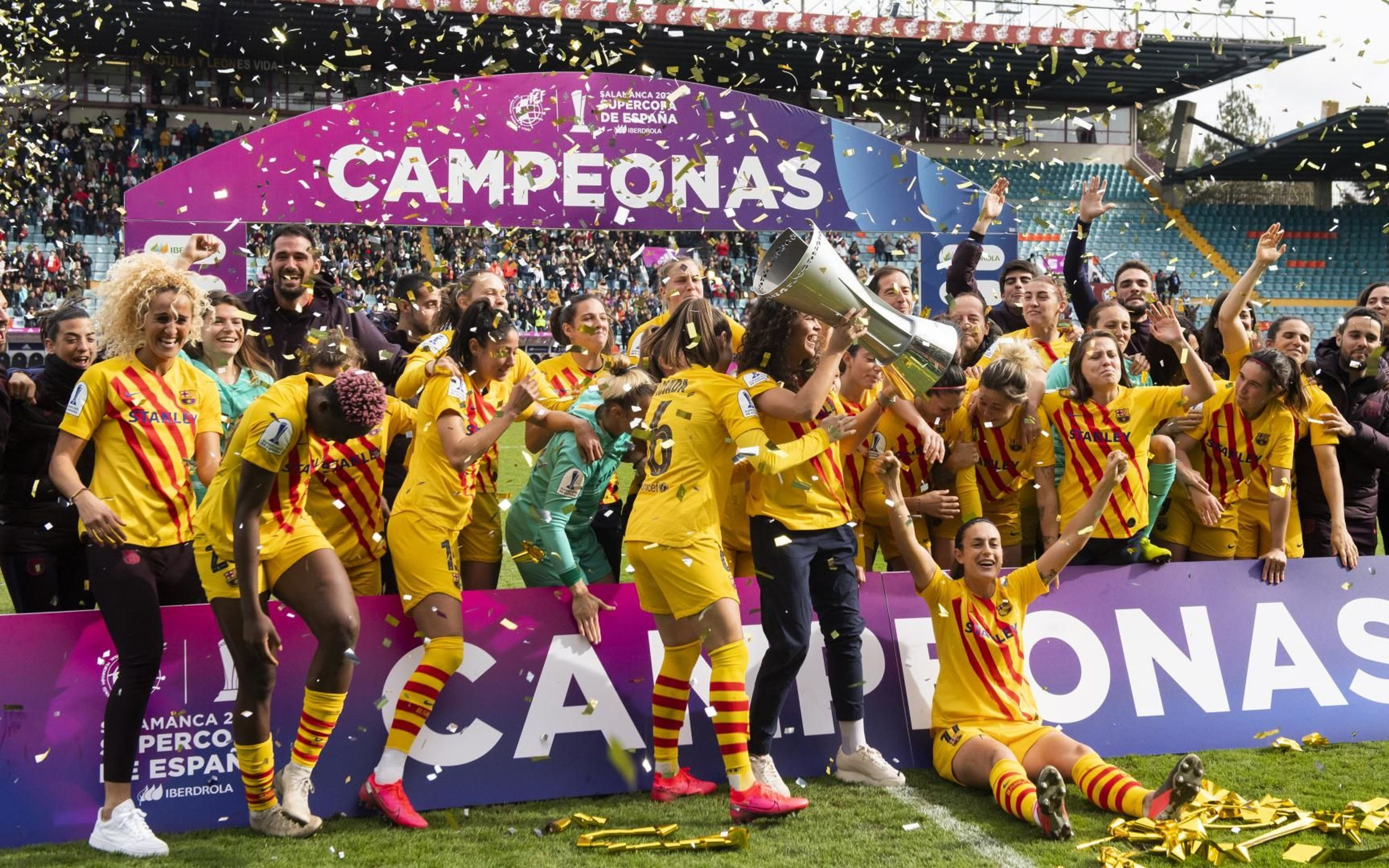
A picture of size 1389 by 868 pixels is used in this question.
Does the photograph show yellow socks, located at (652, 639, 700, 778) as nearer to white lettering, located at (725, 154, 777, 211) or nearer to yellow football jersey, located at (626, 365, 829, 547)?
yellow football jersey, located at (626, 365, 829, 547)

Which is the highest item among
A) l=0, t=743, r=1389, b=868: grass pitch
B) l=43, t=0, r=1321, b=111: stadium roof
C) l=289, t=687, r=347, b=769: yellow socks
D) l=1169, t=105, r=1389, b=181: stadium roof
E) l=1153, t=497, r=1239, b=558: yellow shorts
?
l=43, t=0, r=1321, b=111: stadium roof

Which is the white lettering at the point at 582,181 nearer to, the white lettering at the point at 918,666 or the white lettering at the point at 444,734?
the white lettering at the point at 918,666

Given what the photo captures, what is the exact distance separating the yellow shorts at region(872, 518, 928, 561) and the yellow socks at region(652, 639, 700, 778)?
55.7 inches

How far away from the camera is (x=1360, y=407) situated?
6449 mm

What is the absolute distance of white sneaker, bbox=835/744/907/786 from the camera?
186 inches

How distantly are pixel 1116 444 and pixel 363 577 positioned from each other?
3.19m

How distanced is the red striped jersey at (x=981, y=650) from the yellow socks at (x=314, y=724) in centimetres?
218

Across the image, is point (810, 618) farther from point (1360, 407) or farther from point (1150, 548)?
point (1360, 407)

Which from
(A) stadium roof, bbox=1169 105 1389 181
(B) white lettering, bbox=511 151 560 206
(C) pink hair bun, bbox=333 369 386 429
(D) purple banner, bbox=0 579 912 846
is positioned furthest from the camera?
(A) stadium roof, bbox=1169 105 1389 181

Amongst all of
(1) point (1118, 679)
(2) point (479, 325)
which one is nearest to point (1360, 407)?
(1) point (1118, 679)

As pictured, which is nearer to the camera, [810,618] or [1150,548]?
[810,618]

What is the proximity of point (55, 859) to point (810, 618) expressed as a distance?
262 cm

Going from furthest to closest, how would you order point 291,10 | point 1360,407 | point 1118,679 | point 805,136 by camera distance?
point 291,10 < point 805,136 < point 1360,407 < point 1118,679

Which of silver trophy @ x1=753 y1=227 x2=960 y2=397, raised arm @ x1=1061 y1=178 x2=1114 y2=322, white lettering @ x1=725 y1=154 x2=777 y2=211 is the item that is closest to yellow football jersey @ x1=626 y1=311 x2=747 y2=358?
silver trophy @ x1=753 y1=227 x2=960 y2=397
